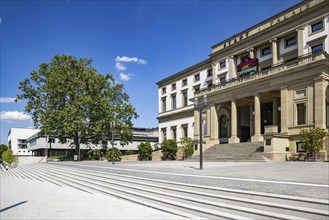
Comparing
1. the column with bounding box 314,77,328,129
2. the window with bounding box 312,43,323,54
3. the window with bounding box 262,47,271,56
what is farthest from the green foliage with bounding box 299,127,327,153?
the window with bounding box 262,47,271,56

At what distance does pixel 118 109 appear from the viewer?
39.6 m

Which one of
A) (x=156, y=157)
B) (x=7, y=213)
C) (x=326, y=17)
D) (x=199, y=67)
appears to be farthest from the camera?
(x=199, y=67)

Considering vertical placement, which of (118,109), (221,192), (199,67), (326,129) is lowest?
(221,192)

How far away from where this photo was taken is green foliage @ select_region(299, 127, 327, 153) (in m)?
21.2

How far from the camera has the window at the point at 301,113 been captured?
24906 mm

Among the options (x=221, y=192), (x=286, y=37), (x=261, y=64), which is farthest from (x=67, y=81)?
(x=221, y=192)

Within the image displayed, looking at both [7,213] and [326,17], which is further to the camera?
[326,17]

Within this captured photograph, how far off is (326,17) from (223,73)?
13.9 m

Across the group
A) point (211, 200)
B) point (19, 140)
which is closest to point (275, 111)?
point (211, 200)

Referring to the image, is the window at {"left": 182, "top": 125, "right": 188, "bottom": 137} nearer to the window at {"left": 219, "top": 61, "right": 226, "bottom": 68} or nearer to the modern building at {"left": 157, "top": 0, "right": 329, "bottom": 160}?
the modern building at {"left": 157, "top": 0, "right": 329, "bottom": 160}

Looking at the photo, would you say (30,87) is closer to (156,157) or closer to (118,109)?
(118,109)

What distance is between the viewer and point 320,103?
2292 centimetres

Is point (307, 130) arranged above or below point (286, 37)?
below

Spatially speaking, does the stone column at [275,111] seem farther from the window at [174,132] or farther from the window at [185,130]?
the window at [174,132]
